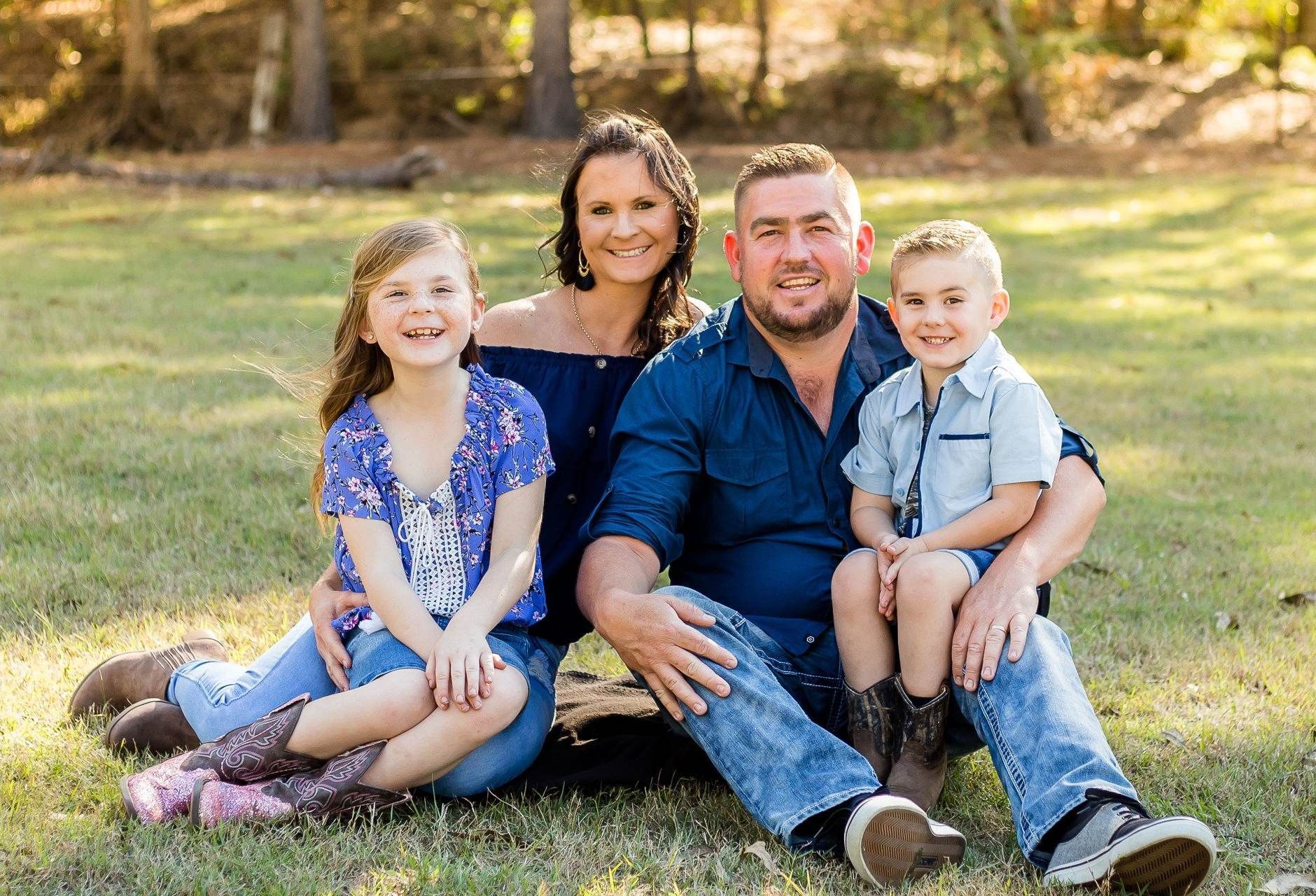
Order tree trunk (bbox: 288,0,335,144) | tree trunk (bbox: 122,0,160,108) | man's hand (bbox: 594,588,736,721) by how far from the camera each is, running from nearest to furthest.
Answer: man's hand (bbox: 594,588,736,721)
tree trunk (bbox: 288,0,335,144)
tree trunk (bbox: 122,0,160,108)

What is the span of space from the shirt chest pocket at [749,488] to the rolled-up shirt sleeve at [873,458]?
0.18 metres

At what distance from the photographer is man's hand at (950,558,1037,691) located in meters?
2.94

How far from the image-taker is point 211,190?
14297 millimetres

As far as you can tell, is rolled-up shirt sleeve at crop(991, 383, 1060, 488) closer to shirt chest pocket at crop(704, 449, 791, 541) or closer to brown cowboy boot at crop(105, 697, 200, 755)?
shirt chest pocket at crop(704, 449, 791, 541)

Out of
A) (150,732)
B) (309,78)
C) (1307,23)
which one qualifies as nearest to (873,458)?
(150,732)

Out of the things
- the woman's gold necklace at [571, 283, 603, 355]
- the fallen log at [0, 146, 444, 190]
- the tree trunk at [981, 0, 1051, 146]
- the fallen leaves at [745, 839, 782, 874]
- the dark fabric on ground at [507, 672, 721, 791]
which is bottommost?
the fallen leaves at [745, 839, 782, 874]

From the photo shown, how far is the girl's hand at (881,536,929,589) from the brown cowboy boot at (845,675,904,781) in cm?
24

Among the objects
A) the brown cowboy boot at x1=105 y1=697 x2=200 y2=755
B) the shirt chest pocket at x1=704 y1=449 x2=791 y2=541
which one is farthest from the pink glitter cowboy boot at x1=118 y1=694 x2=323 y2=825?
the shirt chest pocket at x1=704 y1=449 x2=791 y2=541

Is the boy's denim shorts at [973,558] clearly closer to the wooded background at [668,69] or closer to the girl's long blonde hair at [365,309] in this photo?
the girl's long blonde hair at [365,309]

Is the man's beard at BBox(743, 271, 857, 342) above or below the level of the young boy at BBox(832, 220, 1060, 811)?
above

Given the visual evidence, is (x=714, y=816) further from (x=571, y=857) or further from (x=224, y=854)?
(x=224, y=854)

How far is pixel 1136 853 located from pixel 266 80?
17653mm

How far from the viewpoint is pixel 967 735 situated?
3.16 meters

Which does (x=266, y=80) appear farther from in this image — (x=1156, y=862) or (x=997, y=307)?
(x=1156, y=862)
